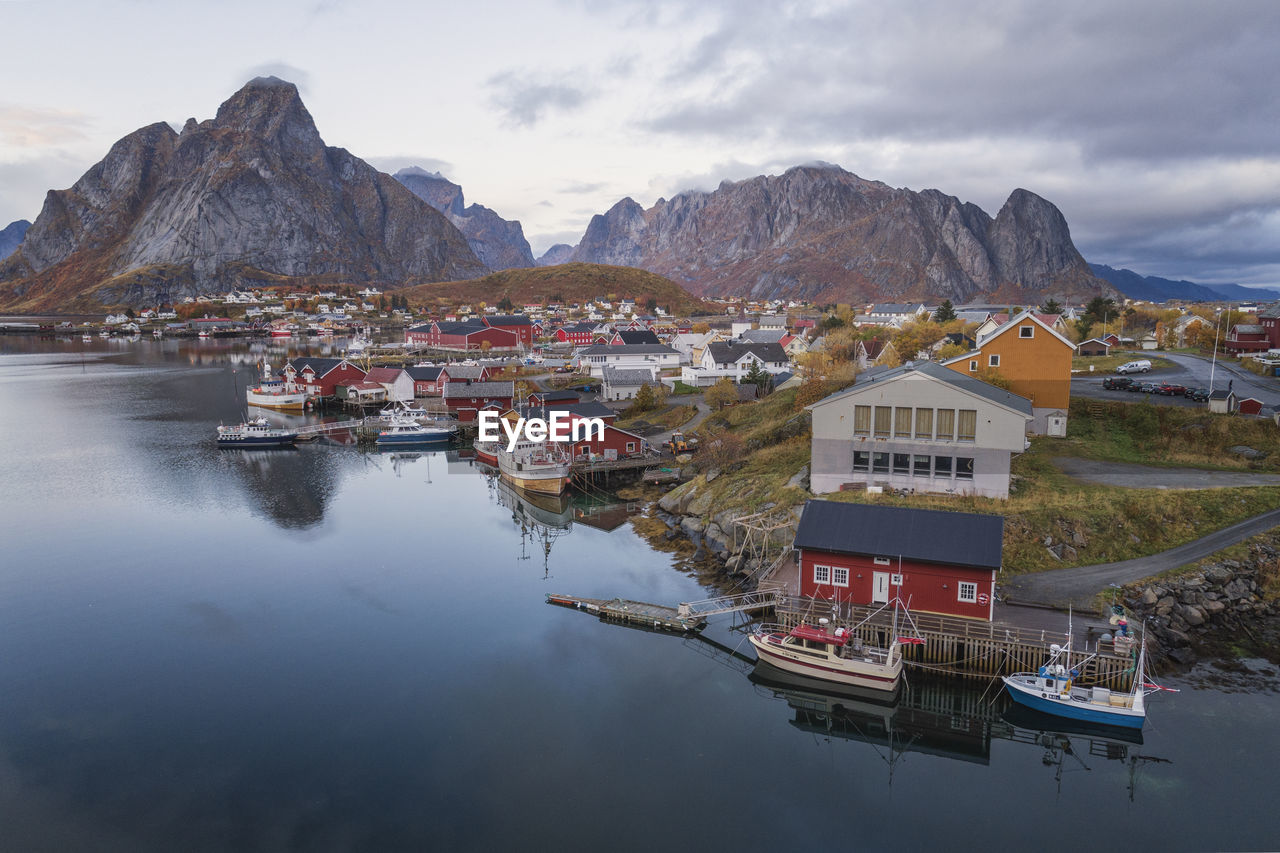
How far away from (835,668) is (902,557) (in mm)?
4471

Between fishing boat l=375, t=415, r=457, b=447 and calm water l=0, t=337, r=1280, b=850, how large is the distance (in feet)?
95.3

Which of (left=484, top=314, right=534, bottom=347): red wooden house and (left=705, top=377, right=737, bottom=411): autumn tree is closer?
(left=705, top=377, right=737, bottom=411): autumn tree

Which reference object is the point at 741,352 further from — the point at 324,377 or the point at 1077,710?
the point at 1077,710

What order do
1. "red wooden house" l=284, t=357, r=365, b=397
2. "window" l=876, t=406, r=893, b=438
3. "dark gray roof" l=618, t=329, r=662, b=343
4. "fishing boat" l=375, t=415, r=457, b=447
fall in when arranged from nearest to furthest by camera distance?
1. "window" l=876, t=406, r=893, b=438
2. "fishing boat" l=375, t=415, r=457, b=447
3. "red wooden house" l=284, t=357, r=365, b=397
4. "dark gray roof" l=618, t=329, r=662, b=343

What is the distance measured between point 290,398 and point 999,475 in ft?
254

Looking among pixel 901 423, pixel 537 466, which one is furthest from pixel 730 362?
pixel 901 423

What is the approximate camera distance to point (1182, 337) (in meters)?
72.7

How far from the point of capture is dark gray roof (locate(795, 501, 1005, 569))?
81.4 ft

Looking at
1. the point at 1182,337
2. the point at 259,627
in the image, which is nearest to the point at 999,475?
the point at 259,627

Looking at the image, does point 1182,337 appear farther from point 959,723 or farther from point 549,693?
point 549,693

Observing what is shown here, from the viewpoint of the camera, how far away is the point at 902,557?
2534 centimetres

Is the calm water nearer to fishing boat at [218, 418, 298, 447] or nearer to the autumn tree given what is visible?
fishing boat at [218, 418, 298, 447]

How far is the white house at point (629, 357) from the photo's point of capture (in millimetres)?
93375

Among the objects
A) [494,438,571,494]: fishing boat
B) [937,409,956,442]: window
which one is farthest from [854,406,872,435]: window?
[494,438,571,494]: fishing boat
